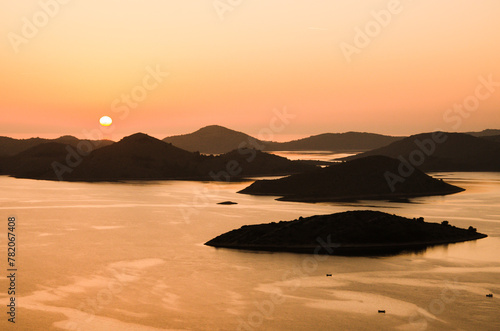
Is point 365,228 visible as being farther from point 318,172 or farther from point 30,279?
point 318,172

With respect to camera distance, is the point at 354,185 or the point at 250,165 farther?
the point at 250,165

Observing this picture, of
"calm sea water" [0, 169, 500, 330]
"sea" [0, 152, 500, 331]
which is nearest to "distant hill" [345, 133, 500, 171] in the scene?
"sea" [0, 152, 500, 331]

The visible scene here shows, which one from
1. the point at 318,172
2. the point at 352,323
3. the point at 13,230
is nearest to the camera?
the point at 352,323

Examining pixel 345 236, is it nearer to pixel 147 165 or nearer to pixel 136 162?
pixel 147 165

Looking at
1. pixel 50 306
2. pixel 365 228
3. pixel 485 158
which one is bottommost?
pixel 50 306

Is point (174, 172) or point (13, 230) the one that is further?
point (174, 172)

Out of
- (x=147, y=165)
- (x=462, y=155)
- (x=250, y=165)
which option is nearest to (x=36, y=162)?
(x=147, y=165)

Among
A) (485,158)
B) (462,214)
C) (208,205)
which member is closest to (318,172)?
(208,205)
